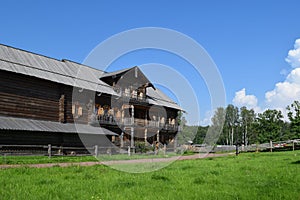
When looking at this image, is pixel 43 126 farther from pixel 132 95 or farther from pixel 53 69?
pixel 132 95

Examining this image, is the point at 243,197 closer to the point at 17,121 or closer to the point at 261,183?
the point at 261,183

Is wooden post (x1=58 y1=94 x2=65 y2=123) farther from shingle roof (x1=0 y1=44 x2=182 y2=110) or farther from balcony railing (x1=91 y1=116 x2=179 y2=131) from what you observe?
balcony railing (x1=91 y1=116 x2=179 y2=131)

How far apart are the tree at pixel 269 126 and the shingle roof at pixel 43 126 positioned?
4922cm

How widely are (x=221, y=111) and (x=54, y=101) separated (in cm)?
5914

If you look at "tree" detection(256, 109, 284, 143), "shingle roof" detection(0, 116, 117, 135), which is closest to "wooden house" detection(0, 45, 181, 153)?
"shingle roof" detection(0, 116, 117, 135)

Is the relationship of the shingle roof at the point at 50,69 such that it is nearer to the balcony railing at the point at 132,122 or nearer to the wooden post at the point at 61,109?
the wooden post at the point at 61,109

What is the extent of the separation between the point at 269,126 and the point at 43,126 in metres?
57.4

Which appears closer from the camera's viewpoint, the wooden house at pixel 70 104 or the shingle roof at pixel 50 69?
the wooden house at pixel 70 104

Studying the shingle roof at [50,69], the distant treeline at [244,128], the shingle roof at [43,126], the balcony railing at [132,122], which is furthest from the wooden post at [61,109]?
the distant treeline at [244,128]

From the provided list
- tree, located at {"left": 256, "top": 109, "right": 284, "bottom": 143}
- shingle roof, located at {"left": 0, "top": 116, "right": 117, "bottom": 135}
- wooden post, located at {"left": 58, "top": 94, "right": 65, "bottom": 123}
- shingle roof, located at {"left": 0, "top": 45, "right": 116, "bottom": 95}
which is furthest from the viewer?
tree, located at {"left": 256, "top": 109, "right": 284, "bottom": 143}

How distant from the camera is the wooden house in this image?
81.1ft

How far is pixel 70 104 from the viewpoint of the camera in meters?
29.9

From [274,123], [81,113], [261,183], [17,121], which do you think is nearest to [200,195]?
[261,183]

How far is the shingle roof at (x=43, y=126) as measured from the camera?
75.8 feet
